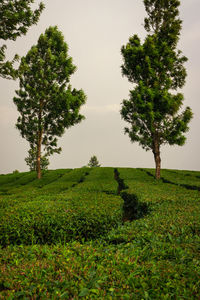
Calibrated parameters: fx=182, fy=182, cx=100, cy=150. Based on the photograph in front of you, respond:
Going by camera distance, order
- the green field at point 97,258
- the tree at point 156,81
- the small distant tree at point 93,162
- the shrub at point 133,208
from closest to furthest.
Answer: the green field at point 97,258, the shrub at point 133,208, the tree at point 156,81, the small distant tree at point 93,162

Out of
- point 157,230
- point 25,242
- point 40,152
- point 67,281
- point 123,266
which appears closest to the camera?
point 67,281

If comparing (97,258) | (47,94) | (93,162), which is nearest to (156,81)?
(47,94)

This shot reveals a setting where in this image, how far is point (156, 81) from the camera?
21359 millimetres

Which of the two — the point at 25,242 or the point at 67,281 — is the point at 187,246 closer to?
the point at 67,281

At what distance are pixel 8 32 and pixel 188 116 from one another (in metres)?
19.9

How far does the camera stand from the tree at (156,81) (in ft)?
68.1

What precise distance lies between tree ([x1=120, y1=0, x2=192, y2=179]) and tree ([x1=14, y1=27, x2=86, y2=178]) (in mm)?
7919

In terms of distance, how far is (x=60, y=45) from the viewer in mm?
25781

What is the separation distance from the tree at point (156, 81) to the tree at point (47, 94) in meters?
7.92

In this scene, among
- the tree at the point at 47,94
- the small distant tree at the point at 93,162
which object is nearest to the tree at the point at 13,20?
the tree at the point at 47,94

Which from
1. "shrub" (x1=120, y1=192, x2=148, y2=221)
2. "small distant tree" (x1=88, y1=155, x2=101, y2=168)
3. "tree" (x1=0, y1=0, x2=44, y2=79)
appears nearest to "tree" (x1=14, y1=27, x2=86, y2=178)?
"tree" (x1=0, y1=0, x2=44, y2=79)

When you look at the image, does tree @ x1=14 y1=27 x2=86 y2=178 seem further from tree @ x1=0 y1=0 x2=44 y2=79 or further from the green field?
the green field

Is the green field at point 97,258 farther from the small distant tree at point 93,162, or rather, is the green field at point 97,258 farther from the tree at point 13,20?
the small distant tree at point 93,162

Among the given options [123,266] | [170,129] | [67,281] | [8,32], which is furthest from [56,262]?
[170,129]
